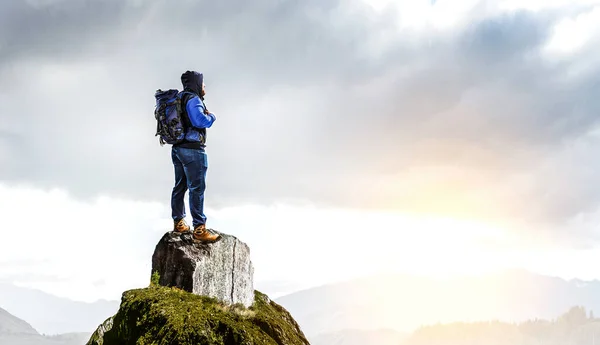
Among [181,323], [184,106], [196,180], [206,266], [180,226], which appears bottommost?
[181,323]

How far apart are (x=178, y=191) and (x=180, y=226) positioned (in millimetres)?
1062

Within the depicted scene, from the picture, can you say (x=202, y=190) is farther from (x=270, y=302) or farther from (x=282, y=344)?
(x=282, y=344)

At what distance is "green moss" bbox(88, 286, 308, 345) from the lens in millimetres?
10078

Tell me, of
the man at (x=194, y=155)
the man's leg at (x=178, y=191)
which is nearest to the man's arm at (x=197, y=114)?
the man at (x=194, y=155)

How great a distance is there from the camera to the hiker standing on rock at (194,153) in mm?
14602

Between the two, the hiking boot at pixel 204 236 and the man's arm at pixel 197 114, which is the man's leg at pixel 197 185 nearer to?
the hiking boot at pixel 204 236

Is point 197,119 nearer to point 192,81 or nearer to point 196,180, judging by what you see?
point 192,81

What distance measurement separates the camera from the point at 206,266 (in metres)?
13.9

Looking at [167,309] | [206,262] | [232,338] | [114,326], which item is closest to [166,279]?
[206,262]

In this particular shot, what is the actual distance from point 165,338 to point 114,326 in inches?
103

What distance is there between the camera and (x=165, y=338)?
32.9ft

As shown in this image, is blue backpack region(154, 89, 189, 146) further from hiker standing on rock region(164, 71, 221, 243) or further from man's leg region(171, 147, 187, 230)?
man's leg region(171, 147, 187, 230)

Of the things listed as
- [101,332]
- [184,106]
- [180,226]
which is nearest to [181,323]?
[101,332]

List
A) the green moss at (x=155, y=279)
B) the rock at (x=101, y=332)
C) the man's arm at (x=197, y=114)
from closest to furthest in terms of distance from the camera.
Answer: the rock at (x=101, y=332) → the green moss at (x=155, y=279) → the man's arm at (x=197, y=114)
